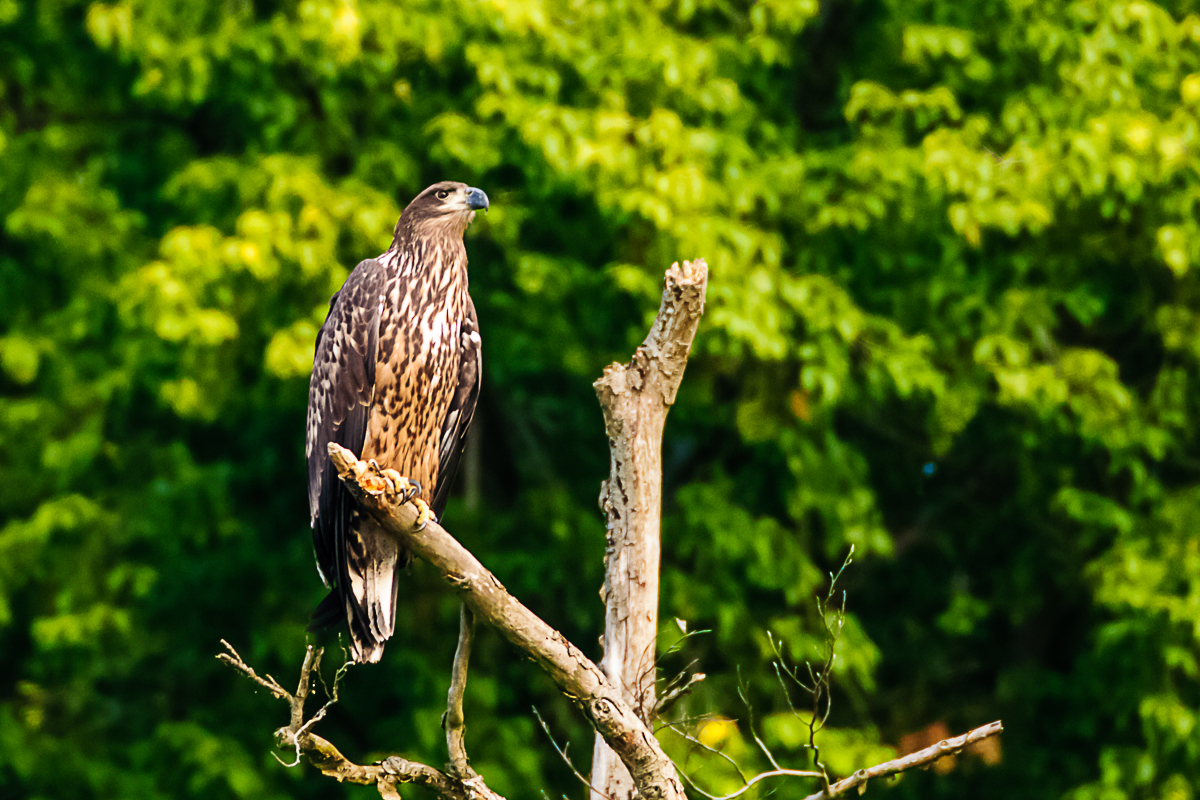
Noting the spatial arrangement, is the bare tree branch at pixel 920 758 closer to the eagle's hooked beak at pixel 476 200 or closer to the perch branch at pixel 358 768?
the perch branch at pixel 358 768

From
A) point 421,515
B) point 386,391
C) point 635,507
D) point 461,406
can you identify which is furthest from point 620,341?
point 421,515

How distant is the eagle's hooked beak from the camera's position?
380 centimetres

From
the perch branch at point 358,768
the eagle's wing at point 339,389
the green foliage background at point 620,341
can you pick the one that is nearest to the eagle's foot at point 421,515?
the perch branch at point 358,768

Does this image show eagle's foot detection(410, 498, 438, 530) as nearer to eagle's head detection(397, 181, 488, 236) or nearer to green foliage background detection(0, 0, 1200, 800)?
eagle's head detection(397, 181, 488, 236)

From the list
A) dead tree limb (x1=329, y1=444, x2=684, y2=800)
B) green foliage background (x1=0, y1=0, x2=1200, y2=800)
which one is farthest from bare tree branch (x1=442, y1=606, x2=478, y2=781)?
green foliage background (x1=0, y1=0, x2=1200, y2=800)

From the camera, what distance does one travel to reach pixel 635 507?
3.28 m

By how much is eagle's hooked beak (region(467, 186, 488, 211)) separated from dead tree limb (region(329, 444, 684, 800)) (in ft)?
3.62

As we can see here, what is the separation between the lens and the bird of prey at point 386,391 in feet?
11.3

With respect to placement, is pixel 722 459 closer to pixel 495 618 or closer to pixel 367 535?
pixel 367 535

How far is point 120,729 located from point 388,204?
3828mm

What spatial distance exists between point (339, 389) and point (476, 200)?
0.72 m

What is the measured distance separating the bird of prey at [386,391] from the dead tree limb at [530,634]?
1.49ft

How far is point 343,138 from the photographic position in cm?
638

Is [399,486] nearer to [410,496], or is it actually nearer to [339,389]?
[410,496]
